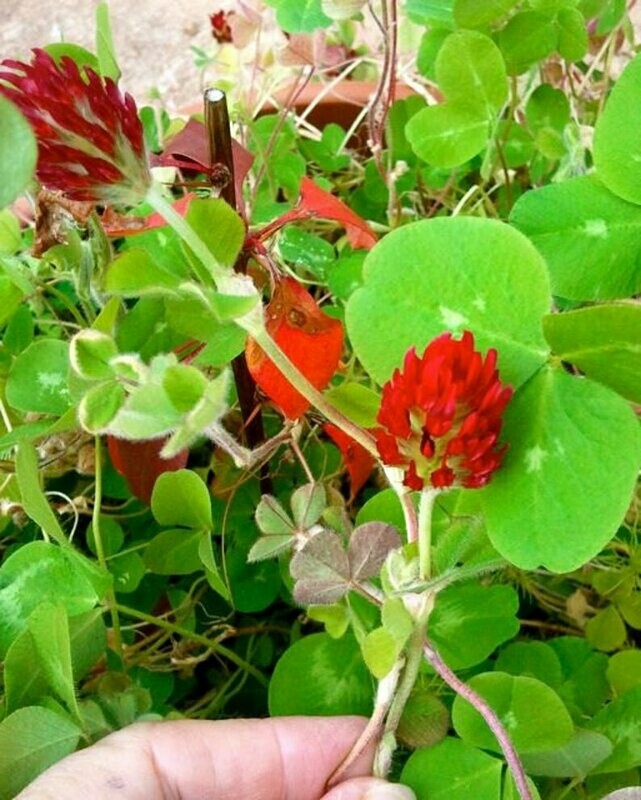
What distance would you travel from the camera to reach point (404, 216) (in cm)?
64

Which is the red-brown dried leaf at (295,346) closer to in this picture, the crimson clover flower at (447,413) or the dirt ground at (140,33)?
the crimson clover flower at (447,413)

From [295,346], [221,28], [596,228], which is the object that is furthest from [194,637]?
[221,28]

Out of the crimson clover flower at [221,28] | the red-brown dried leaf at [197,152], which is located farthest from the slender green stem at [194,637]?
the crimson clover flower at [221,28]

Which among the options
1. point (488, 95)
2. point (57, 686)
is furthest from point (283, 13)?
point (57, 686)

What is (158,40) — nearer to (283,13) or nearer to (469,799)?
(283,13)

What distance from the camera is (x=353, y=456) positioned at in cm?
50

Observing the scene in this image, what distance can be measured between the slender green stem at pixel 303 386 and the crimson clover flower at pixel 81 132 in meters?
0.06

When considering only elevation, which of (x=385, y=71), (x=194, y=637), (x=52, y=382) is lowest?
(x=194, y=637)

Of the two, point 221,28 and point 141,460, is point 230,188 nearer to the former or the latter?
point 141,460

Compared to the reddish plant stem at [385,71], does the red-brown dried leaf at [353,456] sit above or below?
below

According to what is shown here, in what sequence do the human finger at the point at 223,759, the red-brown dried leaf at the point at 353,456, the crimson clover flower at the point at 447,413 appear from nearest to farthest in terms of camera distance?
the crimson clover flower at the point at 447,413 < the human finger at the point at 223,759 < the red-brown dried leaf at the point at 353,456

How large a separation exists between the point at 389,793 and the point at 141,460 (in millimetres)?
210

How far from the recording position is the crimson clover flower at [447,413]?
0.28 meters

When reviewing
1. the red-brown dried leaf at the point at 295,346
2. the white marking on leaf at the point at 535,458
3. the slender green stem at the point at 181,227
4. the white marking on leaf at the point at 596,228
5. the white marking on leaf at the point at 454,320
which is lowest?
the red-brown dried leaf at the point at 295,346
